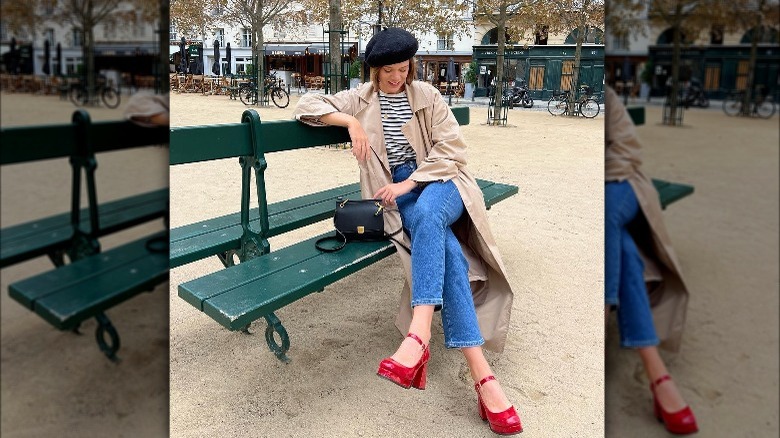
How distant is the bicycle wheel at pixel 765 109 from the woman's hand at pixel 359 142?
9.89ft

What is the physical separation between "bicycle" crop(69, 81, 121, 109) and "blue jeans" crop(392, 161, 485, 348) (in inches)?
91.2

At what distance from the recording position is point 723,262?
28 centimetres

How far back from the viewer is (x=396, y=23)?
42.6ft

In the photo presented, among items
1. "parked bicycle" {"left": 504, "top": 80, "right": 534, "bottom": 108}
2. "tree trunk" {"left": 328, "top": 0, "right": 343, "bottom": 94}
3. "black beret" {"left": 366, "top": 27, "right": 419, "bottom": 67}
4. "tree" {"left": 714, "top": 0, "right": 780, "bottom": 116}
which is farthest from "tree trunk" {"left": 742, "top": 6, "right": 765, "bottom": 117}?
"parked bicycle" {"left": 504, "top": 80, "right": 534, "bottom": 108}

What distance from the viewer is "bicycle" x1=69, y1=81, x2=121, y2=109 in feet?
1.03

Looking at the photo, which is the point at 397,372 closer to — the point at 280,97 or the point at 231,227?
the point at 231,227

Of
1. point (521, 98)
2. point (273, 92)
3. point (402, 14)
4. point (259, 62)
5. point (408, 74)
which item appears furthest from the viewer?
point (521, 98)

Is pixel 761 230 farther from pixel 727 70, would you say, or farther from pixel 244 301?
pixel 244 301

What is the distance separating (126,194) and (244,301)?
82.1 inches

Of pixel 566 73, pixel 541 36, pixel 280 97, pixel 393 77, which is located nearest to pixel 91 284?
pixel 393 77

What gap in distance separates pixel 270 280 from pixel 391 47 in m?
1.37

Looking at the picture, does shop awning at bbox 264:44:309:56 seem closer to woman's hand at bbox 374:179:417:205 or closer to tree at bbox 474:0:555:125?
tree at bbox 474:0:555:125

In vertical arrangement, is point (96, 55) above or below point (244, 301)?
above

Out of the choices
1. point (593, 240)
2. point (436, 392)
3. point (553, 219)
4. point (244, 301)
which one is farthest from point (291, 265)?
point (553, 219)
